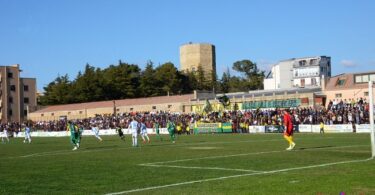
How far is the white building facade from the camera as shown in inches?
4887

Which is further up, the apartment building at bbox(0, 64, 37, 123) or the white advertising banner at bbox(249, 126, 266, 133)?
the apartment building at bbox(0, 64, 37, 123)

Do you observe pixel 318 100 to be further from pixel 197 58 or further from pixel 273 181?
pixel 197 58

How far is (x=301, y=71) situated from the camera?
5030 inches

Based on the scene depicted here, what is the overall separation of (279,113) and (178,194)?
4776cm

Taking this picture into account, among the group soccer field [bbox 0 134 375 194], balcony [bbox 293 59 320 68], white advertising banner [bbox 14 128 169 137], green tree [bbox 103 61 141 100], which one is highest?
balcony [bbox 293 59 320 68]

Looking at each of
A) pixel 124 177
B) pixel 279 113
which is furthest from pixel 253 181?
pixel 279 113

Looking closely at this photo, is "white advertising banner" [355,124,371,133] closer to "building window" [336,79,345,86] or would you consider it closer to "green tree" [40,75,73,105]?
"building window" [336,79,345,86]

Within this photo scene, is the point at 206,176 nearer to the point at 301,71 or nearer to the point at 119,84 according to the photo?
the point at 119,84

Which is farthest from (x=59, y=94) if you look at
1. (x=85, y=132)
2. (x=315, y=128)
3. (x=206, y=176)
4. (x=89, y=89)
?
(x=206, y=176)

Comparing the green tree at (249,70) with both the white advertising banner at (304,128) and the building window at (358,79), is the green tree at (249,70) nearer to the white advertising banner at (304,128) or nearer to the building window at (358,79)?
the building window at (358,79)

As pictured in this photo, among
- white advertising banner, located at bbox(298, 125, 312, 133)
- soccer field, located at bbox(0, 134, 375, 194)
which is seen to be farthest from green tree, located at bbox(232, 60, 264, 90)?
soccer field, located at bbox(0, 134, 375, 194)

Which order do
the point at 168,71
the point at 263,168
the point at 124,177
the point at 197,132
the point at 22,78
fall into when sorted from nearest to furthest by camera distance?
the point at 124,177 < the point at 263,168 < the point at 197,132 < the point at 168,71 < the point at 22,78

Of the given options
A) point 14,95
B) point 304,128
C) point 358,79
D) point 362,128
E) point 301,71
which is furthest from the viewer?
point 14,95

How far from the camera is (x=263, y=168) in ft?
51.5
